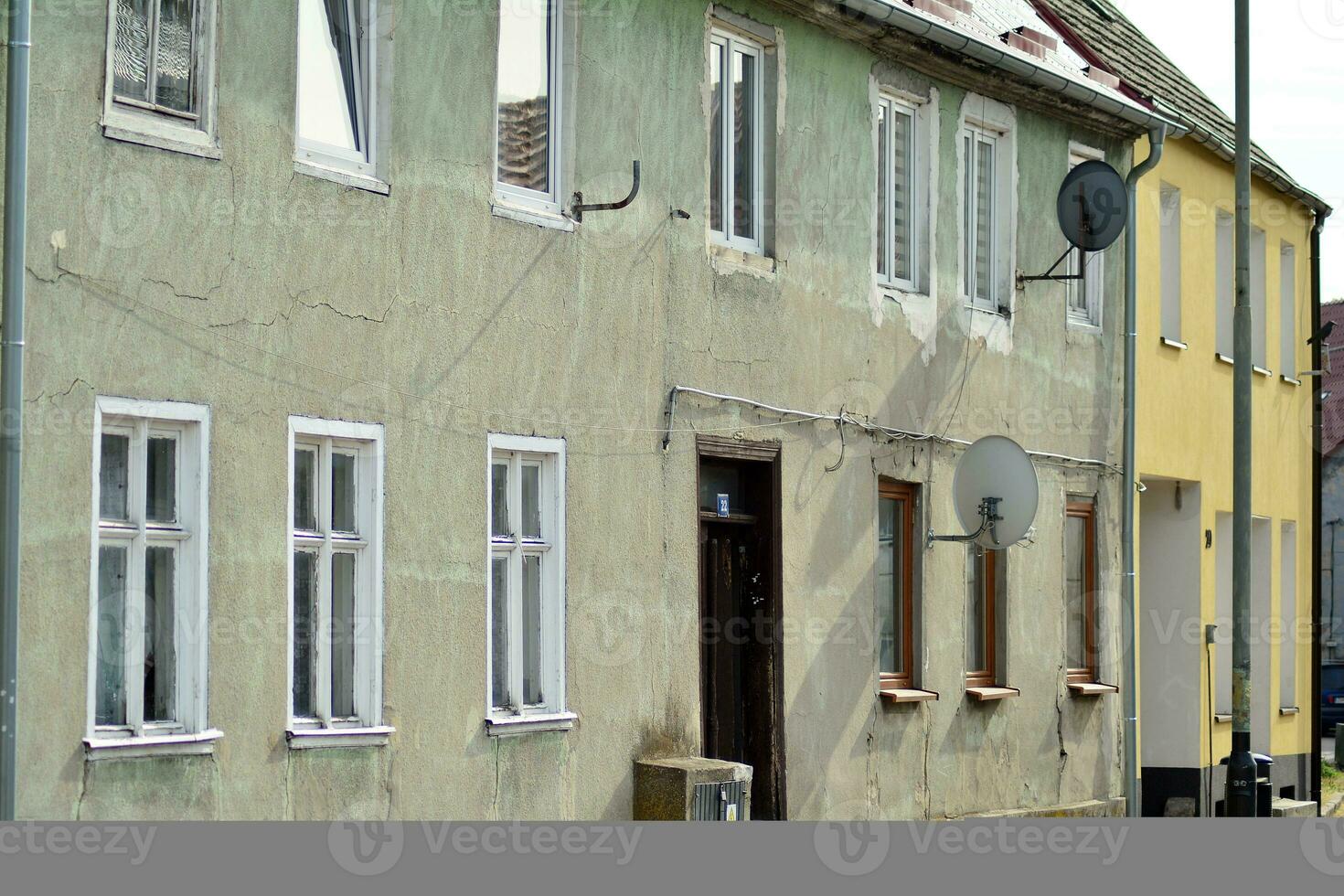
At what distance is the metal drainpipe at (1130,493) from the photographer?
17.6 m

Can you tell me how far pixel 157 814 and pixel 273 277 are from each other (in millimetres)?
2661

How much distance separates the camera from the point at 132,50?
9.35m

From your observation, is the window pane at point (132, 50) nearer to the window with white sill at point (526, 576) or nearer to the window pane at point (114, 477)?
the window pane at point (114, 477)

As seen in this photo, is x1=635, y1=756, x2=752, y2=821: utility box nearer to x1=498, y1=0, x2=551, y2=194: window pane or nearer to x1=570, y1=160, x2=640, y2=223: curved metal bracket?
x1=570, y1=160, x2=640, y2=223: curved metal bracket

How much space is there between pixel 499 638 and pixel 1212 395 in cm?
1151

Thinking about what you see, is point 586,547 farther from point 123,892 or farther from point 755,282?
point 123,892

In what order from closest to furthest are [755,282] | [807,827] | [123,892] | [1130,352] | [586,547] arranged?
[123,892] → [807,827] → [586,547] → [755,282] → [1130,352]

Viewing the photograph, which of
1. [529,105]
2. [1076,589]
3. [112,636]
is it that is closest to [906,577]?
[1076,589]

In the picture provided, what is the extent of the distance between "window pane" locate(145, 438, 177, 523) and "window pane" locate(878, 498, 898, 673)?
6.88 meters

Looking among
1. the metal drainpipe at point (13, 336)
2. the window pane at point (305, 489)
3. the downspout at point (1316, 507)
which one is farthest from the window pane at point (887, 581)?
the downspout at point (1316, 507)

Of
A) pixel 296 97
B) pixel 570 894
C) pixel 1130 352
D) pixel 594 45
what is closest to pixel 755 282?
pixel 594 45

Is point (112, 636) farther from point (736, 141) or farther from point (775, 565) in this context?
point (736, 141)

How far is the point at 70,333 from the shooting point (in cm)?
888

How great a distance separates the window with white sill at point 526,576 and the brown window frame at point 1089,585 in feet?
24.7
